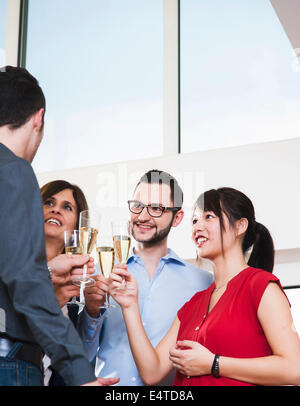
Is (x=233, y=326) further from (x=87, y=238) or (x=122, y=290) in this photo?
(x=87, y=238)

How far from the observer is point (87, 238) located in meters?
1.83

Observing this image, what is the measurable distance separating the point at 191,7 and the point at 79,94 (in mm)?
1109

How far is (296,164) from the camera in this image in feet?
11.1

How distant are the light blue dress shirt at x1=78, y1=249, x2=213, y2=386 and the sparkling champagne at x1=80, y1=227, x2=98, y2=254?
37 cm

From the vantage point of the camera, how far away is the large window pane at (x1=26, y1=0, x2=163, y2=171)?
13.6 ft

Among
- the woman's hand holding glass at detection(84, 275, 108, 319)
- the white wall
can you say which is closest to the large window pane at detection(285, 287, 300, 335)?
the white wall

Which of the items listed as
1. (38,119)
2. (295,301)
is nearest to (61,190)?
(38,119)

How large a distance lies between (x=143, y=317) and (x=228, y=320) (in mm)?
546

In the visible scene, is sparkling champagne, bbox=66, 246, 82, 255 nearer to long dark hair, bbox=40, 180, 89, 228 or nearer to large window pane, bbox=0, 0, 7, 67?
long dark hair, bbox=40, 180, 89, 228

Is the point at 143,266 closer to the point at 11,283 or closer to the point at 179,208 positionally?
the point at 179,208

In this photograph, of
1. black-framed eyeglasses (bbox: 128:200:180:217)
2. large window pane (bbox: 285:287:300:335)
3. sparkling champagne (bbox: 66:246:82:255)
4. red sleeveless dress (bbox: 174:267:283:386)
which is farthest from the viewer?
large window pane (bbox: 285:287:300:335)

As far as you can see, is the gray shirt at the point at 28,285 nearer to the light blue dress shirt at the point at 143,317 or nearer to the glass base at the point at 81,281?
the glass base at the point at 81,281

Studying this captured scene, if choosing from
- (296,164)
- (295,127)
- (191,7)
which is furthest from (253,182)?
(191,7)

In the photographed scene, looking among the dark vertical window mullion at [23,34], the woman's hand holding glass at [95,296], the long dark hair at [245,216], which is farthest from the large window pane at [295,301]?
the dark vertical window mullion at [23,34]
